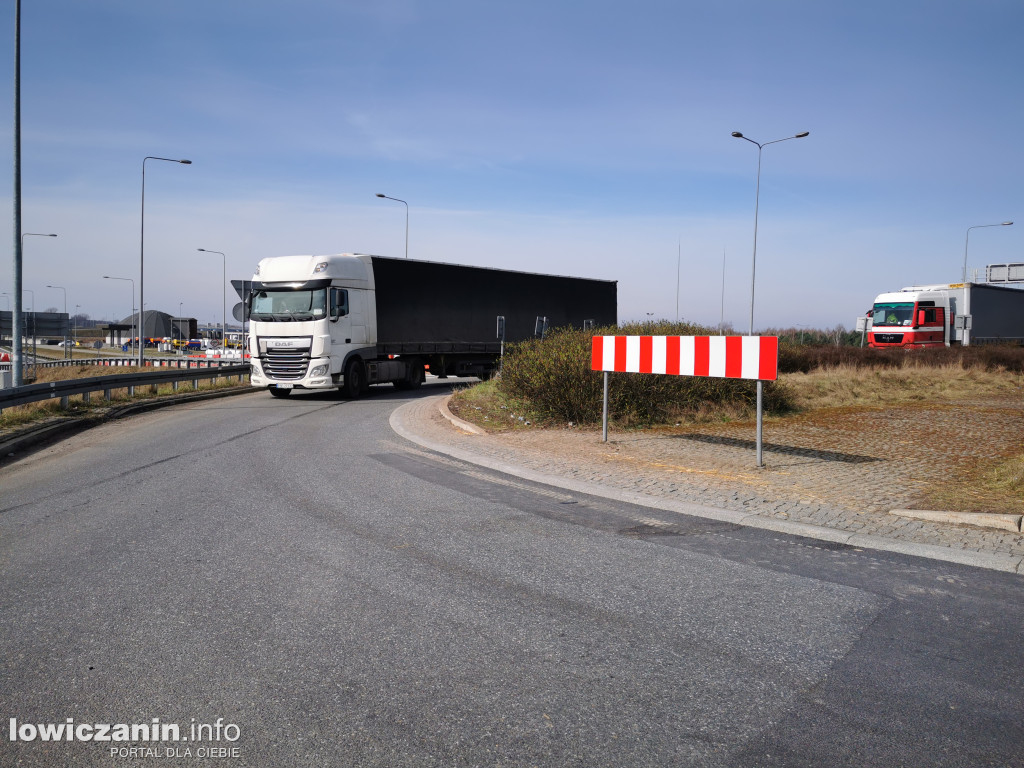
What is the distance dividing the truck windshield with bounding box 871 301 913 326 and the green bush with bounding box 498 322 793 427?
64.7 feet

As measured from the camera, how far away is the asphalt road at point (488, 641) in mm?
2865

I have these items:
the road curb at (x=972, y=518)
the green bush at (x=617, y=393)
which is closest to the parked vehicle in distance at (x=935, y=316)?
the green bush at (x=617, y=393)

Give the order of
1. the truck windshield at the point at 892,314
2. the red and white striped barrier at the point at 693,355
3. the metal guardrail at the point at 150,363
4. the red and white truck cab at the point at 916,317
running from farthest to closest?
the metal guardrail at the point at 150,363, the truck windshield at the point at 892,314, the red and white truck cab at the point at 916,317, the red and white striped barrier at the point at 693,355

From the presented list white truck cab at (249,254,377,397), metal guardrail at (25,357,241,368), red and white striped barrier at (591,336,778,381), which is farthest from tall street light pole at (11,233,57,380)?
metal guardrail at (25,357,241,368)

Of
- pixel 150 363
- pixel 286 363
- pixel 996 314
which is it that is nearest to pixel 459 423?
pixel 286 363

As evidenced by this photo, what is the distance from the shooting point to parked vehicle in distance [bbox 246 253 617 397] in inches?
714

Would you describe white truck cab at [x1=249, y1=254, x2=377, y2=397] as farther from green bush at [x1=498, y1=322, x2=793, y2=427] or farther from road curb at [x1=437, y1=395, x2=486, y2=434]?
green bush at [x1=498, y1=322, x2=793, y2=427]

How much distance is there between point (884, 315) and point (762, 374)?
2570cm

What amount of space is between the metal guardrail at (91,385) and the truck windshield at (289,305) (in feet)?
10.2

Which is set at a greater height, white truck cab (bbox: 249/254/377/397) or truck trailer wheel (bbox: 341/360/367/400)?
white truck cab (bbox: 249/254/377/397)

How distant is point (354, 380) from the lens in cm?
1925

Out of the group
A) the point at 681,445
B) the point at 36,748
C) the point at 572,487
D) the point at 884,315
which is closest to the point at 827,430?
the point at 681,445

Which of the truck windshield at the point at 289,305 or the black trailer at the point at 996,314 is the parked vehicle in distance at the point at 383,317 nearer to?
the truck windshield at the point at 289,305

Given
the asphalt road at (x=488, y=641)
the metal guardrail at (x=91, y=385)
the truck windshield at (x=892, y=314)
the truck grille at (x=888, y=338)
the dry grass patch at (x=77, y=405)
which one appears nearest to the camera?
the asphalt road at (x=488, y=641)
